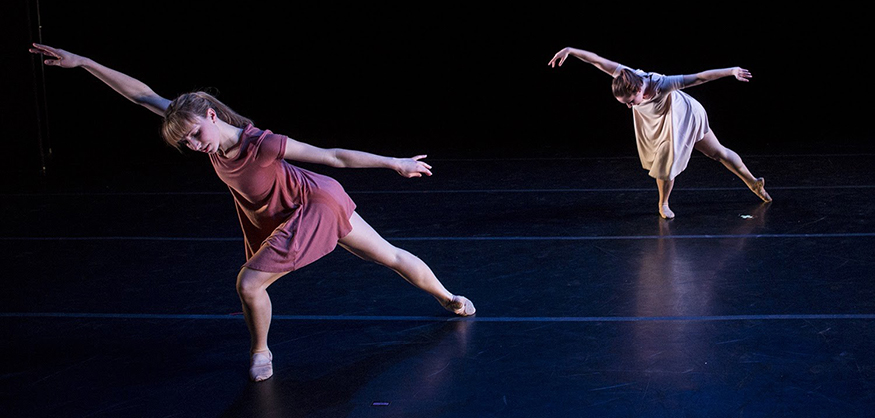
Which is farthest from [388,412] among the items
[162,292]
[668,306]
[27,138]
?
[27,138]

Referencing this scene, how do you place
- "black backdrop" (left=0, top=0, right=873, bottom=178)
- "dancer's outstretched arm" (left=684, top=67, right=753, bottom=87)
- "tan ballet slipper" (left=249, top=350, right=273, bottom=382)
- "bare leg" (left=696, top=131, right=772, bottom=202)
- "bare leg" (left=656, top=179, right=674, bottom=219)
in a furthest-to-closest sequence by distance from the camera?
"black backdrop" (left=0, top=0, right=873, bottom=178) < "bare leg" (left=696, top=131, right=772, bottom=202) < "bare leg" (left=656, top=179, right=674, bottom=219) < "dancer's outstretched arm" (left=684, top=67, right=753, bottom=87) < "tan ballet slipper" (left=249, top=350, right=273, bottom=382)

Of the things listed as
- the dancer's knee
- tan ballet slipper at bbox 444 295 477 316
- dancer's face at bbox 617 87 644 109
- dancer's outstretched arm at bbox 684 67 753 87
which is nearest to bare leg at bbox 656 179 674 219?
dancer's face at bbox 617 87 644 109

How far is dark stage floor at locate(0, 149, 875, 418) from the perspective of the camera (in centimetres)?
231

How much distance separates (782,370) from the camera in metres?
2.38

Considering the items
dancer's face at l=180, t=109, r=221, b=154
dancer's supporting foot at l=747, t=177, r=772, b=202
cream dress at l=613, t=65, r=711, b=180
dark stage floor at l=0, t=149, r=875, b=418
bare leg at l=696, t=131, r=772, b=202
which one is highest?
dancer's face at l=180, t=109, r=221, b=154

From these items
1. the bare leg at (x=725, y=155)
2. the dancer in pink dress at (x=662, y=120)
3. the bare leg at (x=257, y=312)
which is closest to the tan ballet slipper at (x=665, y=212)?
the dancer in pink dress at (x=662, y=120)

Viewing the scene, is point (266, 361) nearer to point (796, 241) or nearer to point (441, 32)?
point (796, 241)

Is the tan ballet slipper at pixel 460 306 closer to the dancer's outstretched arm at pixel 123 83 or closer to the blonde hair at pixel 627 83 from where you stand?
the dancer's outstretched arm at pixel 123 83

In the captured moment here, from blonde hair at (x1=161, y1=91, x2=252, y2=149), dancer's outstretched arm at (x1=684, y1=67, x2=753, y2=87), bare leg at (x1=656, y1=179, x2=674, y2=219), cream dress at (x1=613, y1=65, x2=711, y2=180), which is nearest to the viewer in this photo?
blonde hair at (x1=161, y1=91, x2=252, y2=149)

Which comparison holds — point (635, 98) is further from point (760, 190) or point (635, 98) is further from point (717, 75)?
point (760, 190)

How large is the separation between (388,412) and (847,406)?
1.23m

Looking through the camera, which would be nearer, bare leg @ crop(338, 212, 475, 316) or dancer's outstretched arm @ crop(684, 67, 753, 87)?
bare leg @ crop(338, 212, 475, 316)

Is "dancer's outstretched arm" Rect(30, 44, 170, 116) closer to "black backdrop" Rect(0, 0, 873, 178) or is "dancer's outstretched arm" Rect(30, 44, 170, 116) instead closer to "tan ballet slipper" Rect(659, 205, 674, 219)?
"tan ballet slipper" Rect(659, 205, 674, 219)

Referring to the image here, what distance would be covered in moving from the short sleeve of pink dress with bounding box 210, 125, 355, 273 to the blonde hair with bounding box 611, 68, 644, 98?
6.28 feet
